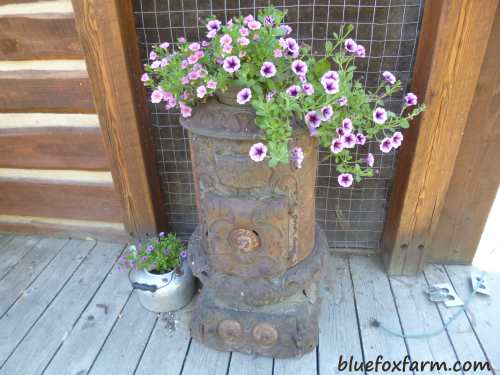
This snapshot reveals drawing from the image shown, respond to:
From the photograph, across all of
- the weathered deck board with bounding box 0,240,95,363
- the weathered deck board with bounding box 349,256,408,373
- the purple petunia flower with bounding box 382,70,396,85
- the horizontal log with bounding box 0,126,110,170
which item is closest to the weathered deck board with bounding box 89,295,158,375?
the weathered deck board with bounding box 0,240,95,363

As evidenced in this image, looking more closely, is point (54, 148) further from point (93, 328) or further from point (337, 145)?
point (337, 145)

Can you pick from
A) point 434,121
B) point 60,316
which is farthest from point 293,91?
point 60,316

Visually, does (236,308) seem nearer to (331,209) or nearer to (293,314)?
(293,314)

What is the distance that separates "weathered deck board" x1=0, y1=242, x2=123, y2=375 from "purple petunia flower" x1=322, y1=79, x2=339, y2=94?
1.62 m

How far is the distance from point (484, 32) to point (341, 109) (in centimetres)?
72

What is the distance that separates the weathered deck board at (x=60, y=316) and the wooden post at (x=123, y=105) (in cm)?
29

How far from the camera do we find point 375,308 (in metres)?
1.82

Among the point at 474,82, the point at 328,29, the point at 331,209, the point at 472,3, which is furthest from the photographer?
the point at 331,209

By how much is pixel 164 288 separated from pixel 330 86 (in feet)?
4.01

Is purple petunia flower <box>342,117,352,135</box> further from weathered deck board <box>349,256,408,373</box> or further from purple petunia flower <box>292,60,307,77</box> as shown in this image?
weathered deck board <box>349,256,408,373</box>

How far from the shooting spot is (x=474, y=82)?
1.53 metres

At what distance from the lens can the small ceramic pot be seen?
176 cm

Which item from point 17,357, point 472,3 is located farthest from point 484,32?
point 17,357

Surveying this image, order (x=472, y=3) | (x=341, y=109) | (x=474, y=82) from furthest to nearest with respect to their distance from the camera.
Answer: (x=474, y=82) < (x=472, y=3) < (x=341, y=109)
